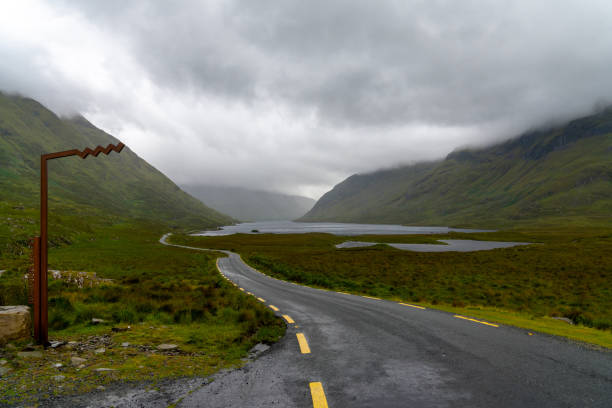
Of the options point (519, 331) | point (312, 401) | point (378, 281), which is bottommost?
point (378, 281)

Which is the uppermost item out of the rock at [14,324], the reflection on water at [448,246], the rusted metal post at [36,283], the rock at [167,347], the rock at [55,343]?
the rusted metal post at [36,283]

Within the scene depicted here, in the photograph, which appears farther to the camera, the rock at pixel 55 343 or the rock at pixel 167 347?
the rock at pixel 167 347

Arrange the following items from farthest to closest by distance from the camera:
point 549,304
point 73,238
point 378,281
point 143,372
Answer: point 73,238 < point 378,281 < point 549,304 < point 143,372

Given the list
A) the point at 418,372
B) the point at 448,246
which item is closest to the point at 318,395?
the point at 418,372

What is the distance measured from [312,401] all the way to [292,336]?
4251mm

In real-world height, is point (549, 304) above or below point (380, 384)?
below

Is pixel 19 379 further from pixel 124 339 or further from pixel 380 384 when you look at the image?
pixel 380 384

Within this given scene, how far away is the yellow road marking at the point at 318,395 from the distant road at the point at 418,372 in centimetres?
2

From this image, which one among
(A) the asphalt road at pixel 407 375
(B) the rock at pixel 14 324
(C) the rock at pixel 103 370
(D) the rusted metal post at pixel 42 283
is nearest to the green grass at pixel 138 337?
(C) the rock at pixel 103 370

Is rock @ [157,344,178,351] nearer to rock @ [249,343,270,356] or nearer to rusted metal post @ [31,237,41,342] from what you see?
rock @ [249,343,270,356]

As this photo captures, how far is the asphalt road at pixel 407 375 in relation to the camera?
16.9ft

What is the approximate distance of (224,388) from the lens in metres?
5.67

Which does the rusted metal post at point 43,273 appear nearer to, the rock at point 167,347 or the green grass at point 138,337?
the green grass at point 138,337

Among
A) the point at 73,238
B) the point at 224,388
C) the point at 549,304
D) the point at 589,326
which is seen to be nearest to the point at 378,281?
the point at 549,304
